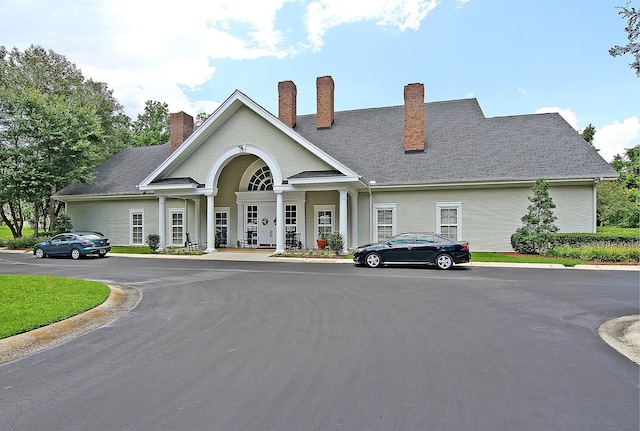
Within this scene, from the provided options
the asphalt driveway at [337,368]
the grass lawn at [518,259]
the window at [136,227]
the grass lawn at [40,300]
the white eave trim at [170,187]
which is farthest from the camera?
the window at [136,227]

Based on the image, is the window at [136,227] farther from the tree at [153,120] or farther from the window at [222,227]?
the tree at [153,120]

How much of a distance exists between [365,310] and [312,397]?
12.6 ft

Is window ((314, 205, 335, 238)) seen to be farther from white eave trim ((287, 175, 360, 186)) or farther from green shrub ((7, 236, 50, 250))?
green shrub ((7, 236, 50, 250))

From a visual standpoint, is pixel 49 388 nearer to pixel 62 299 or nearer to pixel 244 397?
pixel 244 397

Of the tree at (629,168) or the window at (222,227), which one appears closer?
the window at (222,227)

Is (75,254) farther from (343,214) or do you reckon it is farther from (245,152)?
(343,214)

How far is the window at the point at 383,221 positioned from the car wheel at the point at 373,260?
5.42 m

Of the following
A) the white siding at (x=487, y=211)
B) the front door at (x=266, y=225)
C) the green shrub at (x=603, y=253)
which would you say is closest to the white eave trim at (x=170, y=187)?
the front door at (x=266, y=225)

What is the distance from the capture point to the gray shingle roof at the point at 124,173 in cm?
2490

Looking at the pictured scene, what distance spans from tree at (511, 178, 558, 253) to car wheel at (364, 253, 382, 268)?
7.50m

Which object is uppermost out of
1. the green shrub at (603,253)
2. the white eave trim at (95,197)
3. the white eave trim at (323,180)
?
the white eave trim at (323,180)

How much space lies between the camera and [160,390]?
4070mm

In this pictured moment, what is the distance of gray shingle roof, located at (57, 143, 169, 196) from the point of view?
24.9m

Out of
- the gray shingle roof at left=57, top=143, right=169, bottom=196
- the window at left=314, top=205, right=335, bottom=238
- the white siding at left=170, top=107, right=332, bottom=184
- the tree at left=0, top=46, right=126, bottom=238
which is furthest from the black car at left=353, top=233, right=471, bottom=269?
the tree at left=0, top=46, right=126, bottom=238
